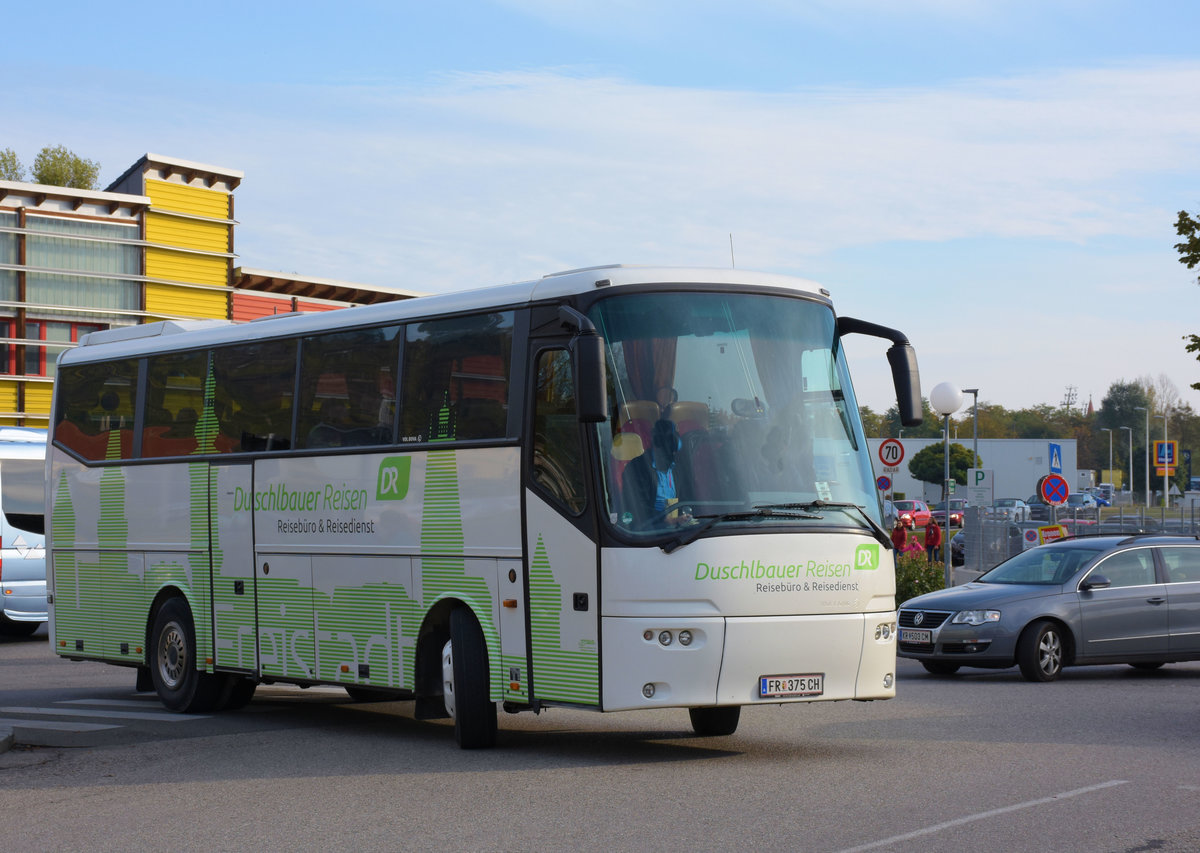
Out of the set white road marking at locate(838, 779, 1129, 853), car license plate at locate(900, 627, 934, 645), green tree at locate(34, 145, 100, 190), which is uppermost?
green tree at locate(34, 145, 100, 190)

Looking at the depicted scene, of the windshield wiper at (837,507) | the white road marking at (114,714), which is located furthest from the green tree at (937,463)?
the windshield wiper at (837,507)

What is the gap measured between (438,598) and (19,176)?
5852 cm

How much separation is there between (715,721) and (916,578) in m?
14.2

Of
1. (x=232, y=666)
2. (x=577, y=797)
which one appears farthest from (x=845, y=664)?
(x=232, y=666)

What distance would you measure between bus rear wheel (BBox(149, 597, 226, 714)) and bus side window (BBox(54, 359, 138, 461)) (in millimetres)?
1674

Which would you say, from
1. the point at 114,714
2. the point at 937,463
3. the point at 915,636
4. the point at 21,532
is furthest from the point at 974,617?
the point at 937,463

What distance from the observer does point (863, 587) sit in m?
10.4

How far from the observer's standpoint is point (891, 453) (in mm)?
28625

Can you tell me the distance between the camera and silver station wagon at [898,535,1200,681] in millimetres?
16672

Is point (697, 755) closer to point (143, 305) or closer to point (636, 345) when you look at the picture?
point (636, 345)

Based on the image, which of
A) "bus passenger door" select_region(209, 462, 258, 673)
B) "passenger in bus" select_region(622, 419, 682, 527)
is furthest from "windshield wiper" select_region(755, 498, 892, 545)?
"bus passenger door" select_region(209, 462, 258, 673)

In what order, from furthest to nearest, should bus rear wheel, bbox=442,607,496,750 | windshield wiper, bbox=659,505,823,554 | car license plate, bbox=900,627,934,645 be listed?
car license plate, bbox=900,627,934,645 < bus rear wheel, bbox=442,607,496,750 < windshield wiper, bbox=659,505,823,554

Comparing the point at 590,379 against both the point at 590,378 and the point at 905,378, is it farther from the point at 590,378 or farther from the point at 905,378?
the point at 905,378

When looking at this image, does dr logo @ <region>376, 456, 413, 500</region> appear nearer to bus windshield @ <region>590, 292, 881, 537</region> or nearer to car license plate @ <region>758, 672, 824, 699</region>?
bus windshield @ <region>590, 292, 881, 537</region>
